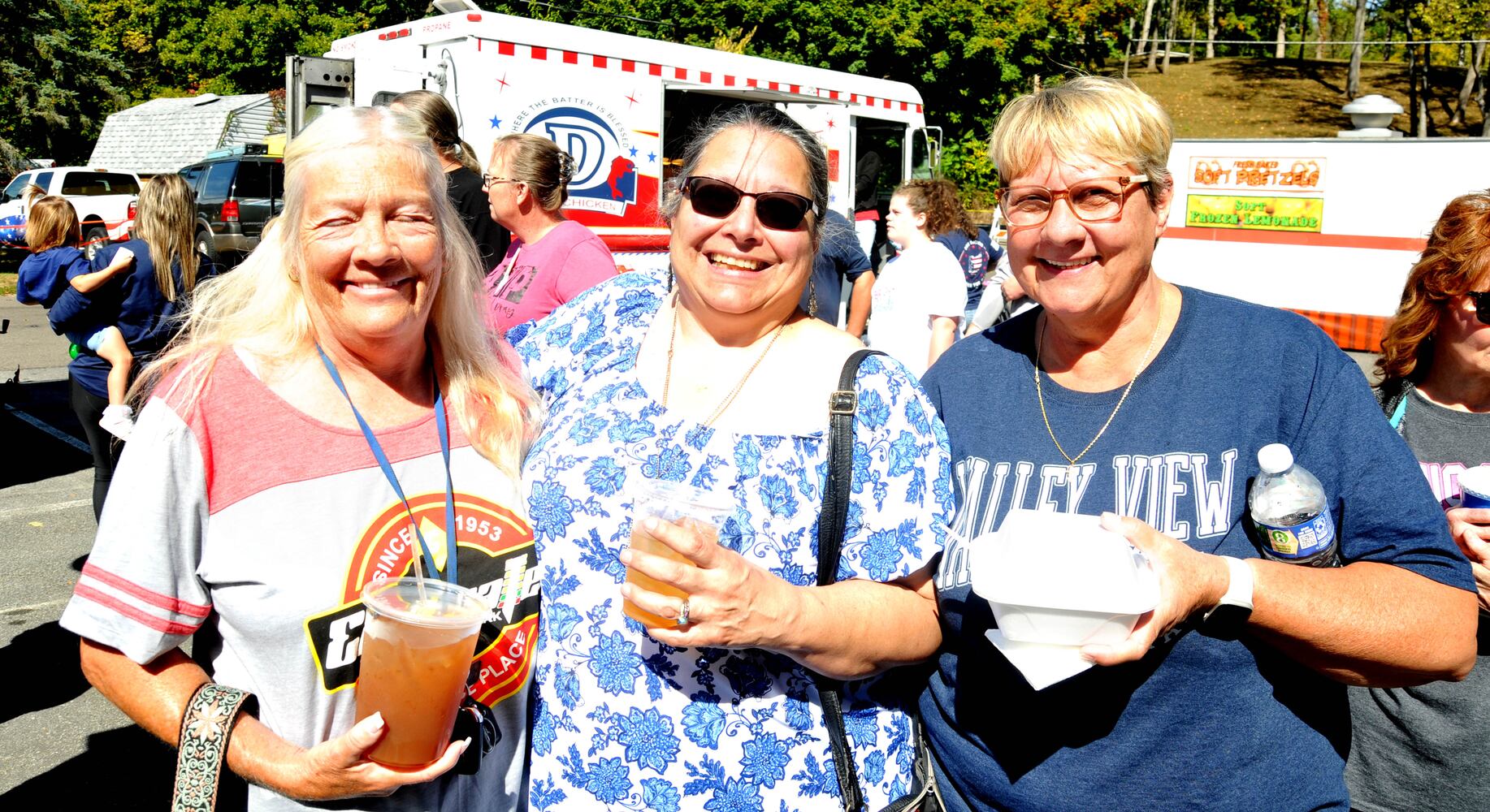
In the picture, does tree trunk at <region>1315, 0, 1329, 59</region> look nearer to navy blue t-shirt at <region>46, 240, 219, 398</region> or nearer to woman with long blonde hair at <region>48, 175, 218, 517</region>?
woman with long blonde hair at <region>48, 175, 218, 517</region>

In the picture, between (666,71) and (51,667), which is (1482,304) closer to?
(51,667)

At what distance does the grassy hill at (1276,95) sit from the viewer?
37.7 m

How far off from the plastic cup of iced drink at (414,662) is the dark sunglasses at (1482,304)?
90.4 inches

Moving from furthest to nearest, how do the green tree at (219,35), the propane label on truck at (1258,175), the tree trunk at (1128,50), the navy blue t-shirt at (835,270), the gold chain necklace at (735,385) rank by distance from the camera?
the tree trunk at (1128,50)
the green tree at (219,35)
the propane label on truck at (1258,175)
the navy blue t-shirt at (835,270)
the gold chain necklace at (735,385)

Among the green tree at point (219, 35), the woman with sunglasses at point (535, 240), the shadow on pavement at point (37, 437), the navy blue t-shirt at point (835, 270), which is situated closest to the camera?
the woman with sunglasses at point (535, 240)

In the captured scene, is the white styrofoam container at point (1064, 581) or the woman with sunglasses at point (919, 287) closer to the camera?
the white styrofoam container at point (1064, 581)

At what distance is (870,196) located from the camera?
45.5ft

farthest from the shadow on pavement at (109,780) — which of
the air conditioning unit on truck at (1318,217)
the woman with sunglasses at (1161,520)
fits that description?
the air conditioning unit on truck at (1318,217)

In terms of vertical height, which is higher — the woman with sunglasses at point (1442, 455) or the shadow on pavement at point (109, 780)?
the woman with sunglasses at point (1442, 455)

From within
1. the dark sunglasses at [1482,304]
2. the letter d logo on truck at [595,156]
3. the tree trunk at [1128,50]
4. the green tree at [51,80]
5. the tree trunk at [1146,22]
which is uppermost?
the tree trunk at [1146,22]

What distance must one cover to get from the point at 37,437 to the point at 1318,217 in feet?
47.0

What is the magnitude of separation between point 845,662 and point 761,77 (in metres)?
10.8

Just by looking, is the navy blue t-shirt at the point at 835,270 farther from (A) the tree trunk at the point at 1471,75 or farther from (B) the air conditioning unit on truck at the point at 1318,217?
(A) the tree trunk at the point at 1471,75

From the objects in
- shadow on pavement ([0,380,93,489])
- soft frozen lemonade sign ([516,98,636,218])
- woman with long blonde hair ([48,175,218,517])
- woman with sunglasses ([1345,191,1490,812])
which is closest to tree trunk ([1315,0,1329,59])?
soft frozen lemonade sign ([516,98,636,218])
